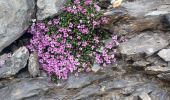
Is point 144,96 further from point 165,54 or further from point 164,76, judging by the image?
point 165,54

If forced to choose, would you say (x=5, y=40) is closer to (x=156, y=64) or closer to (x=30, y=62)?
(x=30, y=62)

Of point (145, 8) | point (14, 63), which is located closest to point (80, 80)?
point (14, 63)

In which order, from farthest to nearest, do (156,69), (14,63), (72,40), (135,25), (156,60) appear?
1. (72,40)
2. (135,25)
3. (14,63)
4. (156,60)
5. (156,69)

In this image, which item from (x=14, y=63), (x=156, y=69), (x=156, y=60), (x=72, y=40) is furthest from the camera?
(x=72, y=40)

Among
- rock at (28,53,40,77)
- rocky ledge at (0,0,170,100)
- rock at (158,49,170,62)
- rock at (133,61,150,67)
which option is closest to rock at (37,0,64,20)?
rocky ledge at (0,0,170,100)

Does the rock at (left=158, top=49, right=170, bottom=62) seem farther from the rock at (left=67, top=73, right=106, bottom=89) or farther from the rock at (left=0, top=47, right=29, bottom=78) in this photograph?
the rock at (left=0, top=47, right=29, bottom=78)

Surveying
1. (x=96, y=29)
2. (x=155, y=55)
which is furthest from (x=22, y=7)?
(x=155, y=55)
